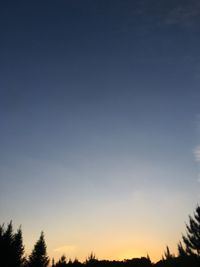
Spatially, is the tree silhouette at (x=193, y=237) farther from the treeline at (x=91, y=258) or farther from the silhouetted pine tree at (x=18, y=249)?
the silhouetted pine tree at (x=18, y=249)

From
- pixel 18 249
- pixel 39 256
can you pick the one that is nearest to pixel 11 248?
pixel 18 249

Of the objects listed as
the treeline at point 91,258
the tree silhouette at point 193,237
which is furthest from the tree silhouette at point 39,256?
the tree silhouette at point 193,237

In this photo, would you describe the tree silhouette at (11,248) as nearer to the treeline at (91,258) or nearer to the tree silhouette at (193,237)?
the treeline at (91,258)

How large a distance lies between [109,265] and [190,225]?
14.0 meters

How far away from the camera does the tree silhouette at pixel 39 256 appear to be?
157ft

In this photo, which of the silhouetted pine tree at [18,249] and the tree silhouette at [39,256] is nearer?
the silhouetted pine tree at [18,249]

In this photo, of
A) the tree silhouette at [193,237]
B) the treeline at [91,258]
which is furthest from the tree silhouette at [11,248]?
the tree silhouette at [193,237]

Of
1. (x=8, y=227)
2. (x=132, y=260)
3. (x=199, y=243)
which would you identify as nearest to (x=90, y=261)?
(x=132, y=260)

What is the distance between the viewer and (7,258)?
3909 cm

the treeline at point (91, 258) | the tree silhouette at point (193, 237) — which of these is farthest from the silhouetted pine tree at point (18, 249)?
the tree silhouette at point (193, 237)

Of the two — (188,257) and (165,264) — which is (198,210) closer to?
(188,257)

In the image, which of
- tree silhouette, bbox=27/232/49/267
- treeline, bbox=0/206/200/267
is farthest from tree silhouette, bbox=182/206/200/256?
tree silhouette, bbox=27/232/49/267

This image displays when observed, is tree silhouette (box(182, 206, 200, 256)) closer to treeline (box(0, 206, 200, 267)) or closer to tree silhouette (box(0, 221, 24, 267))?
treeline (box(0, 206, 200, 267))

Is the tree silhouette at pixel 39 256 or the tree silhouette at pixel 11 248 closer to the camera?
the tree silhouette at pixel 11 248
